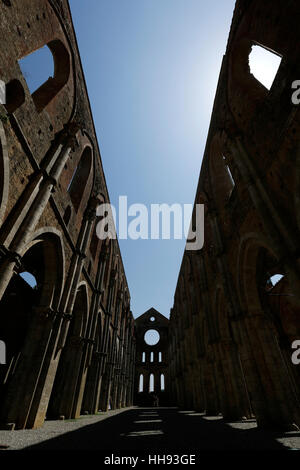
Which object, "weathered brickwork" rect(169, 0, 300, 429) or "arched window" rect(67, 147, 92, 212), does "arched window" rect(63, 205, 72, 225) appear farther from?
"weathered brickwork" rect(169, 0, 300, 429)

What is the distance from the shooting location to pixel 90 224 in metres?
12.1

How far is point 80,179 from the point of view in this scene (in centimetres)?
1293

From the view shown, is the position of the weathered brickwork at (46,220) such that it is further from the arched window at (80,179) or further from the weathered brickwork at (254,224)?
the weathered brickwork at (254,224)

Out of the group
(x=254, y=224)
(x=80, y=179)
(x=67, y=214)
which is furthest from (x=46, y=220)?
(x=254, y=224)

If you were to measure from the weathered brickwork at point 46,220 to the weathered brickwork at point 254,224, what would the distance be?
6553 mm

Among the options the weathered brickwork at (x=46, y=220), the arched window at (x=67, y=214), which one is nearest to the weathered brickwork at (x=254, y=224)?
the weathered brickwork at (x=46, y=220)

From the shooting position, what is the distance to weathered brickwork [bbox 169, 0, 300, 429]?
635 centimetres

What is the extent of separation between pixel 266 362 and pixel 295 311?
25.4 feet

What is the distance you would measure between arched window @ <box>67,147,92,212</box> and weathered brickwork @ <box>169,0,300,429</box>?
6959 mm

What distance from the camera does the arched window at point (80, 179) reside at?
12.2m

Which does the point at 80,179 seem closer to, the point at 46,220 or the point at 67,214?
Answer: the point at 67,214

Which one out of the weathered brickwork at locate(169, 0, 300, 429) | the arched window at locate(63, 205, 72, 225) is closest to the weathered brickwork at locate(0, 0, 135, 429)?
the arched window at locate(63, 205, 72, 225)

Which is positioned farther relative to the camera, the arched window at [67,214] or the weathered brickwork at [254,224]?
the arched window at [67,214]
